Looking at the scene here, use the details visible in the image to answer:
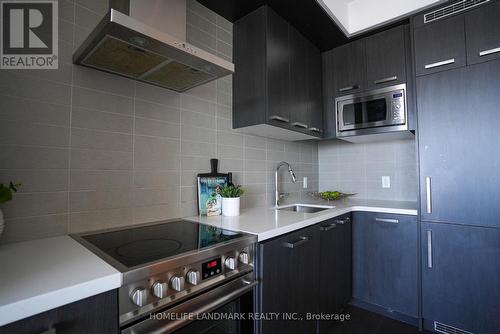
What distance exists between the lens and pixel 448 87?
1619mm

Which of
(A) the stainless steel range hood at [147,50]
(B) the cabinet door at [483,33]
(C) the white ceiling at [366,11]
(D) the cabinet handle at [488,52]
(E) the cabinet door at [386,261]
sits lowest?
(E) the cabinet door at [386,261]

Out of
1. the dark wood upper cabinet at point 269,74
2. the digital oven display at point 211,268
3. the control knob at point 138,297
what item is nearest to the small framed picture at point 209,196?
the dark wood upper cabinet at point 269,74

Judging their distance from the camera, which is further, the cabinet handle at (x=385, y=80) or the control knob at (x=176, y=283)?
the cabinet handle at (x=385, y=80)

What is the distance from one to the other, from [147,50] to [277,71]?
3.20 feet

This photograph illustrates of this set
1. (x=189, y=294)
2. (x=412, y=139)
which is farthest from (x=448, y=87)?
(x=189, y=294)

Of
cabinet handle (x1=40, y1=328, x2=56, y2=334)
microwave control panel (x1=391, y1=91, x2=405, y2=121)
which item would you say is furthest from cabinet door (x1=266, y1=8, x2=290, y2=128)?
cabinet handle (x1=40, y1=328, x2=56, y2=334)

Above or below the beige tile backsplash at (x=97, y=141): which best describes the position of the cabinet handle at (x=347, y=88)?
above

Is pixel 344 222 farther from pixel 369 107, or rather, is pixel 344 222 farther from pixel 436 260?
pixel 369 107

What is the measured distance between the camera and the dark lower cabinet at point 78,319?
54cm

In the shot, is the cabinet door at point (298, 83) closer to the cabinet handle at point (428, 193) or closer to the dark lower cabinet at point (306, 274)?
the dark lower cabinet at point (306, 274)

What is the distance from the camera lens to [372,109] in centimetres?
203

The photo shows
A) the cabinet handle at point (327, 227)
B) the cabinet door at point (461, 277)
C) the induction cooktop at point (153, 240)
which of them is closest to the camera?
the induction cooktop at point (153, 240)

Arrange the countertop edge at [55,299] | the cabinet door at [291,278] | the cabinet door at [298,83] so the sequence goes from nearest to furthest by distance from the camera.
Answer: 1. the countertop edge at [55,299]
2. the cabinet door at [291,278]
3. the cabinet door at [298,83]

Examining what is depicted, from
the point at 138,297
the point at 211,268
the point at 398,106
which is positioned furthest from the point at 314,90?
the point at 138,297
